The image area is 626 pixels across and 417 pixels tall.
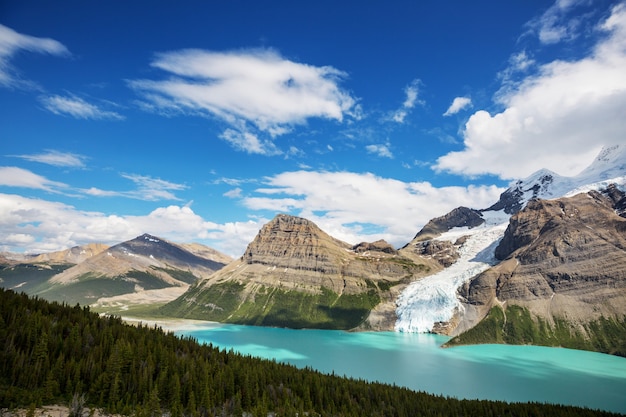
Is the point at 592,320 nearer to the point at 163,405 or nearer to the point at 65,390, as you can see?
the point at 163,405

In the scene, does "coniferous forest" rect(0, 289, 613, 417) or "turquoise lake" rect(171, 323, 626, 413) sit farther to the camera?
"turquoise lake" rect(171, 323, 626, 413)

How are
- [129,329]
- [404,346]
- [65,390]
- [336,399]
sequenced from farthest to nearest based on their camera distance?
[404,346]
[129,329]
[336,399]
[65,390]

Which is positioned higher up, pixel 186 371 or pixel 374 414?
pixel 186 371

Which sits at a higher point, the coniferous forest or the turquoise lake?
the coniferous forest

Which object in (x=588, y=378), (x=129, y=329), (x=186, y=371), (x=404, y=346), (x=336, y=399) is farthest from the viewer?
(x=404, y=346)

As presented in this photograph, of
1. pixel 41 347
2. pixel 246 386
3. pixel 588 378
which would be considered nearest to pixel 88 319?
pixel 41 347
